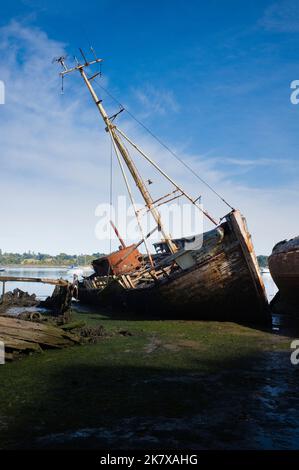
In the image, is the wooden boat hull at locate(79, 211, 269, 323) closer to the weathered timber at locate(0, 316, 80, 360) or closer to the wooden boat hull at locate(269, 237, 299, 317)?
the wooden boat hull at locate(269, 237, 299, 317)

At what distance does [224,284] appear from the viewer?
1443 centimetres

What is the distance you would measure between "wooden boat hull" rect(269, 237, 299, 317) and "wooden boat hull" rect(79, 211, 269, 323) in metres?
1.62

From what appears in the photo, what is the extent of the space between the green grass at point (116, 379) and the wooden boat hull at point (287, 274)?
399 centimetres

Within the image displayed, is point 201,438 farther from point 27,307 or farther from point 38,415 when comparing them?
point 27,307

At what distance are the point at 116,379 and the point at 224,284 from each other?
8.23 metres

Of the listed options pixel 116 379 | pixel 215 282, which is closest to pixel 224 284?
pixel 215 282

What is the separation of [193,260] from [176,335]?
12.2ft

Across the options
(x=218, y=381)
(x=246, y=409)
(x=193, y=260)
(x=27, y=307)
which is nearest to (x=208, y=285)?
(x=193, y=260)

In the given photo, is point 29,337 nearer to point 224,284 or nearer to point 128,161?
point 224,284

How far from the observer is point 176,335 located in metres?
12.0

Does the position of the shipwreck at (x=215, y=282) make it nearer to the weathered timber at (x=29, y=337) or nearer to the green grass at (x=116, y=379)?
the green grass at (x=116, y=379)

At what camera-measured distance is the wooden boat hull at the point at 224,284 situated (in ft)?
46.6

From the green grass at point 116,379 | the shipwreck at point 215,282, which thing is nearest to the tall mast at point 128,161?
the shipwreck at point 215,282
